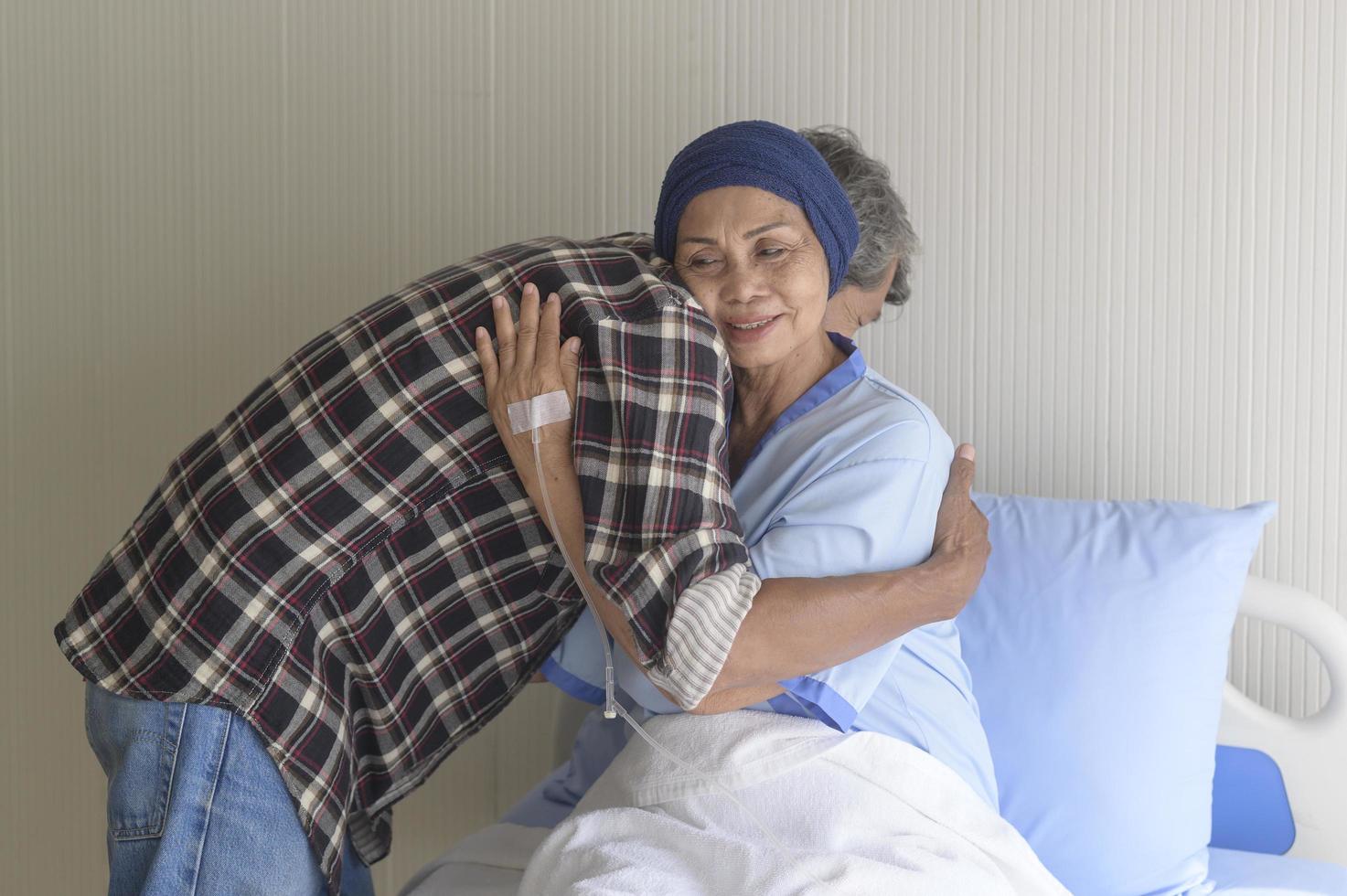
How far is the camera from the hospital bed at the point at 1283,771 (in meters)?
1.65

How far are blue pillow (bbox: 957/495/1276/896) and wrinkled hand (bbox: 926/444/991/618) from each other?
20 centimetres

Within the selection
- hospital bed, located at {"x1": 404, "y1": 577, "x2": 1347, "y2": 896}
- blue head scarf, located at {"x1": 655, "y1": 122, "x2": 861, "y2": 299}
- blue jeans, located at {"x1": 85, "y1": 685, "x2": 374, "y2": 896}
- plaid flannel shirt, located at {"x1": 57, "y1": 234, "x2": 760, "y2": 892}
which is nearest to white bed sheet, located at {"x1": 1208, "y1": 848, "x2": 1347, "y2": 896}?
hospital bed, located at {"x1": 404, "y1": 577, "x2": 1347, "y2": 896}

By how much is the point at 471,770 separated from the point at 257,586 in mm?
1093

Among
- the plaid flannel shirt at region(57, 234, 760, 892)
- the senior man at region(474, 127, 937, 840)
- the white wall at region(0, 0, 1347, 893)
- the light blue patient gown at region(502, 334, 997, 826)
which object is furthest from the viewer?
the white wall at region(0, 0, 1347, 893)

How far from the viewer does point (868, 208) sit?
166 cm

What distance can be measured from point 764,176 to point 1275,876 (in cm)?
110

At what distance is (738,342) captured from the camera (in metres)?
1.45

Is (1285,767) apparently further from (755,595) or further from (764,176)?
(764,176)

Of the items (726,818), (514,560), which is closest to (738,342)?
(514,560)

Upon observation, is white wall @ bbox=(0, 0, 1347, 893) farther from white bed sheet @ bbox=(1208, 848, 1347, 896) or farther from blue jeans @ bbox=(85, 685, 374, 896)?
blue jeans @ bbox=(85, 685, 374, 896)

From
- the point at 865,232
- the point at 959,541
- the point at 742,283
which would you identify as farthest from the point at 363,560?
the point at 865,232

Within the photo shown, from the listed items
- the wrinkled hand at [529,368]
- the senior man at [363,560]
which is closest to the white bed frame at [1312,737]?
the senior man at [363,560]

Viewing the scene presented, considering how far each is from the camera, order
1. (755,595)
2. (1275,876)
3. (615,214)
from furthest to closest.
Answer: (615,214) < (1275,876) < (755,595)

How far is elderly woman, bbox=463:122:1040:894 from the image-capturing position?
1.29 m
